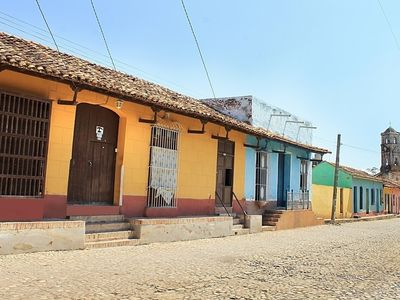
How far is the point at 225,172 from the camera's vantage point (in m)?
15.0

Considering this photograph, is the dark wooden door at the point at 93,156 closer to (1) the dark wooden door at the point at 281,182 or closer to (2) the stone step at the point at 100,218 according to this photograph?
(2) the stone step at the point at 100,218

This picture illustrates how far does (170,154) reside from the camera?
39.9 ft

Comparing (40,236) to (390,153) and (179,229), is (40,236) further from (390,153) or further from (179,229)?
(390,153)

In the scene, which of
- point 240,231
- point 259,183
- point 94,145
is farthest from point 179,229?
point 259,183

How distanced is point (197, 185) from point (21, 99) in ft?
21.0

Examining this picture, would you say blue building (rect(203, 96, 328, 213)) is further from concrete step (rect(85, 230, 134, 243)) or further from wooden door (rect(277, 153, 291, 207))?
concrete step (rect(85, 230, 134, 243))

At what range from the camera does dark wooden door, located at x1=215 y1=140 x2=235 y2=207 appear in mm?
14633

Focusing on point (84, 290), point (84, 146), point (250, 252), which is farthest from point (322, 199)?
point (84, 290)

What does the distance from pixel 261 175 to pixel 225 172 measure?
7.64 feet

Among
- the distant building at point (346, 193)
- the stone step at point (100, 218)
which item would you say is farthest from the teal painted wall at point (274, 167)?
the distant building at point (346, 193)

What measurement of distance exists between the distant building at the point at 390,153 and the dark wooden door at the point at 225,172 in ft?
140

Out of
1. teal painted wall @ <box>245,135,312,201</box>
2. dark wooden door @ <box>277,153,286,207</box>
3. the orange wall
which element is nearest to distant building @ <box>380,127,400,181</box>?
teal painted wall @ <box>245,135,312,201</box>

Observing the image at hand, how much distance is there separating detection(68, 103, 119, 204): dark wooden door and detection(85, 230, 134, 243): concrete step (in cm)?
128

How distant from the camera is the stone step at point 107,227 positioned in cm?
936
